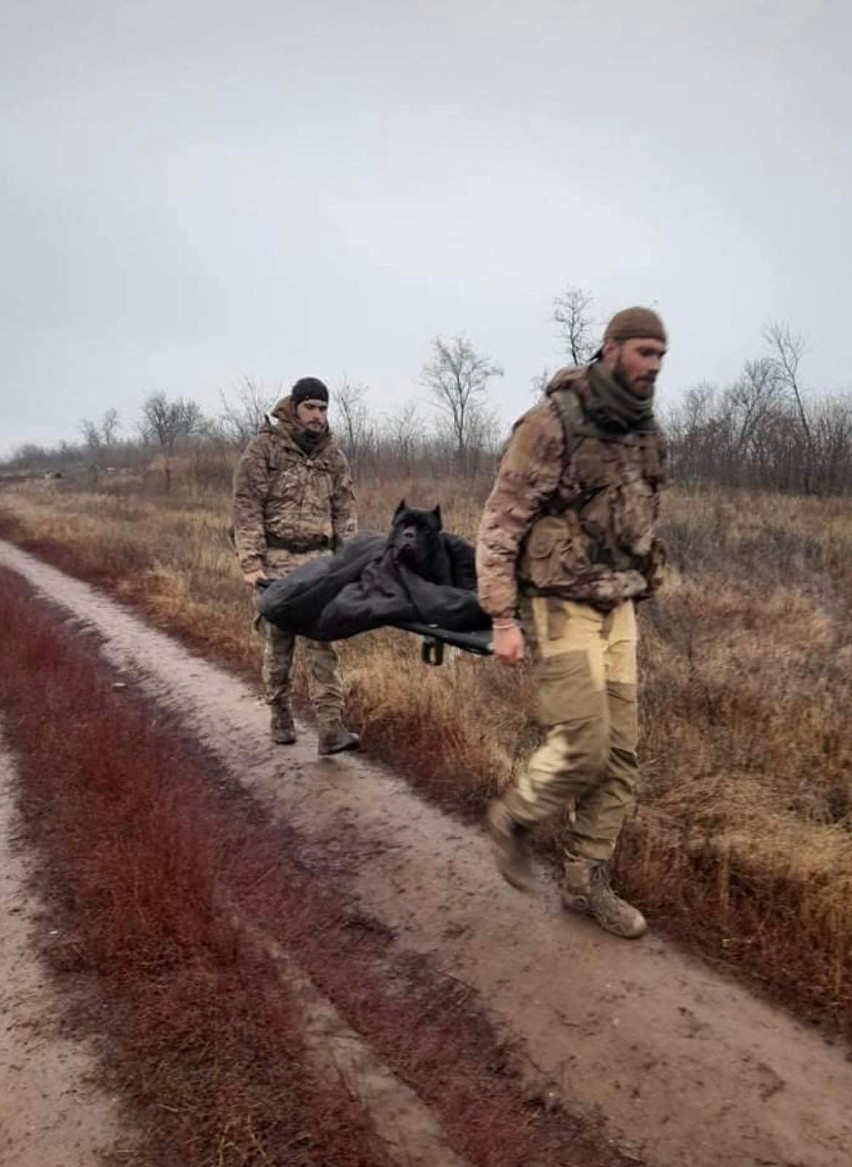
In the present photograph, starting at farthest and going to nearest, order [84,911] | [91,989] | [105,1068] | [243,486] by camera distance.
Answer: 1. [243,486]
2. [84,911]
3. [91,989]
4. [105,1068]

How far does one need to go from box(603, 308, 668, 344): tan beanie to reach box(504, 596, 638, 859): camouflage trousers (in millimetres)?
978

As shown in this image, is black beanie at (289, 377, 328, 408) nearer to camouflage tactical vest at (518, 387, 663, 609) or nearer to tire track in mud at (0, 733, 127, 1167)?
camouflage tactical vest at (518, 387, 663, 609)

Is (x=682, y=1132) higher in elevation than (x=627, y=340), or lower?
lower

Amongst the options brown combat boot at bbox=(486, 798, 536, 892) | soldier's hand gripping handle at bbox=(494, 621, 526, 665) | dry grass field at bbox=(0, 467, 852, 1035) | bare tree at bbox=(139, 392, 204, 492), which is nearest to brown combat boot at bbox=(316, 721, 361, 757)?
dry grass field at bbox=(0, 467, 852, 1035)

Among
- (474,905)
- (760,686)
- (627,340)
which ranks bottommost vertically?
(474,905)

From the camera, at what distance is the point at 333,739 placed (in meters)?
4.93

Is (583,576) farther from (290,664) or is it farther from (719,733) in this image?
(290,664)

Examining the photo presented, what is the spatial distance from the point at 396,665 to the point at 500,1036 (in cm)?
376

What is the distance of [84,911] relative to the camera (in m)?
3.22

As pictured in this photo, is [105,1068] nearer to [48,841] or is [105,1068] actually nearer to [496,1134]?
[496,1134]

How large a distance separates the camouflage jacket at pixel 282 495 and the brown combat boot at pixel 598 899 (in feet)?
8.86

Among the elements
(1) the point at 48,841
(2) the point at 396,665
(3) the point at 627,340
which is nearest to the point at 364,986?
(1) the point at 48,841

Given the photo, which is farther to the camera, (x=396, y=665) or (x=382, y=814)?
(x=396, y=665)

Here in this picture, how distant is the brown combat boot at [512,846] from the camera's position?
3107mm
